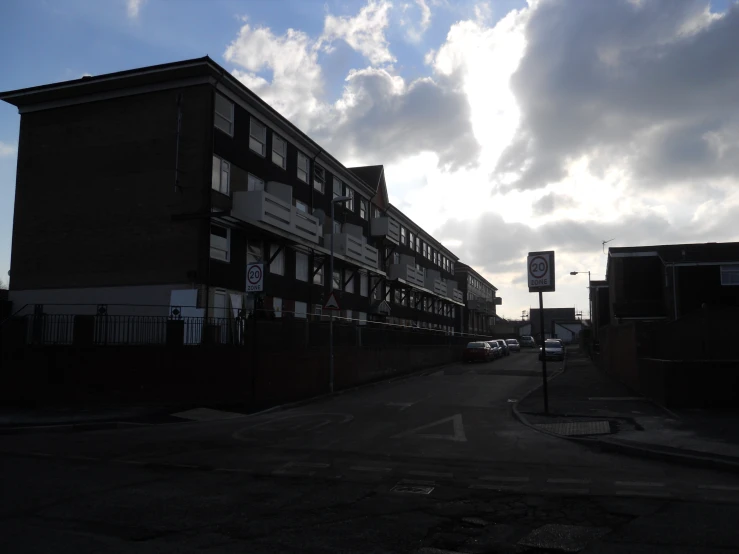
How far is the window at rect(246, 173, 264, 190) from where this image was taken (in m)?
26.6

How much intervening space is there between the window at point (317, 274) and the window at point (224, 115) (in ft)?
30.4

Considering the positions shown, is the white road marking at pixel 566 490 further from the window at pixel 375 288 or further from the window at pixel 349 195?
the window at pixel 375 288

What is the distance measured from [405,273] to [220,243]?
74.0 feet

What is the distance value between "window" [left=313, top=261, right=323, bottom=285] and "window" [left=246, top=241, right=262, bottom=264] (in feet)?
18.6

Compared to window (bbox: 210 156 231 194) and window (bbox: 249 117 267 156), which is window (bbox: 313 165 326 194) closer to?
window (bbox: 249 117 267 156)

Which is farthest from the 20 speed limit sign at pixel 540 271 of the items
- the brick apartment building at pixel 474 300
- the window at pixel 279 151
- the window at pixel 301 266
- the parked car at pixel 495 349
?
the brick apartment building at pixel 474 300

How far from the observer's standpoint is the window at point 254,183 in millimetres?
26641

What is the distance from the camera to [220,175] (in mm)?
24594

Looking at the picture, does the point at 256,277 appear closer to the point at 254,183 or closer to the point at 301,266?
the point at 254,183

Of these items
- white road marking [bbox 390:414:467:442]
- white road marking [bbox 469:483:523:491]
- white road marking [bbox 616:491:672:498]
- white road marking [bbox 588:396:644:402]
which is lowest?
white road marking [bbox 390:414:467:442]

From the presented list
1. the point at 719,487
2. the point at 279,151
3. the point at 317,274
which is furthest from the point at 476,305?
the point at 719,487

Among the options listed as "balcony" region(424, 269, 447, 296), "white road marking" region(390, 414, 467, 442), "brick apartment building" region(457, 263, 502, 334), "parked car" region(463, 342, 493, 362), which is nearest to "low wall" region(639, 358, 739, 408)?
"white road marking" region(390, 414, 467, 442)

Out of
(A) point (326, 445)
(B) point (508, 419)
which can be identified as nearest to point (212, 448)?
(A) point (326, 445)

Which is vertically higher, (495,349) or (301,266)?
(301,266)
